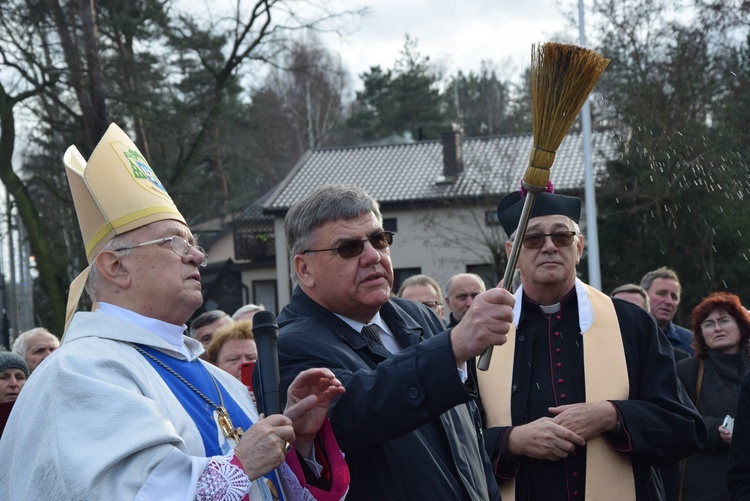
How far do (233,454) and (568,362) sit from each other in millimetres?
2077

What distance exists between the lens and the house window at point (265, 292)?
44938 mm

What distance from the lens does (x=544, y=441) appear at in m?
4.51

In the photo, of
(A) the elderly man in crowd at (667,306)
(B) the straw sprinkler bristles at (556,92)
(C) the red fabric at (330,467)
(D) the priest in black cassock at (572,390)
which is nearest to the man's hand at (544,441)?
(D) the priest in black cassock at (572,390)

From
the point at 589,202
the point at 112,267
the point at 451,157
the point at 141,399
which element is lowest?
the point at 589,202

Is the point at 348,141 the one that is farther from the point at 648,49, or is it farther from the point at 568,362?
the point at 568,362

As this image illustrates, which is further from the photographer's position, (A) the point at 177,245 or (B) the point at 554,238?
(B) the point at 554,238

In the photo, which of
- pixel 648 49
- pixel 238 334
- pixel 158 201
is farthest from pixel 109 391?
pixel 648 49

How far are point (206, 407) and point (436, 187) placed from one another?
36.5m

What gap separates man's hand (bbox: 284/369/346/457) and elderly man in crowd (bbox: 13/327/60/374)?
15.5ft

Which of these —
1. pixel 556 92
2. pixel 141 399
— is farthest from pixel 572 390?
pixel 141 399

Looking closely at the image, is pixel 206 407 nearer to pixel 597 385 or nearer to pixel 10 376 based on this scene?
pixel 597 385

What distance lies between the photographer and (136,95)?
795 inches

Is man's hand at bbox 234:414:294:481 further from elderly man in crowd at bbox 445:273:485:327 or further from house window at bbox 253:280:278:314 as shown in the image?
house window at bbox 253:280:278:314

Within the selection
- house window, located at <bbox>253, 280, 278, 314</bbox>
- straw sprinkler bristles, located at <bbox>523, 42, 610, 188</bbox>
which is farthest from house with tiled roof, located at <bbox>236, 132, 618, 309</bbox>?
straw sprinkler bristles, located at <bbox>523, 42, 610, 188</bbox>
